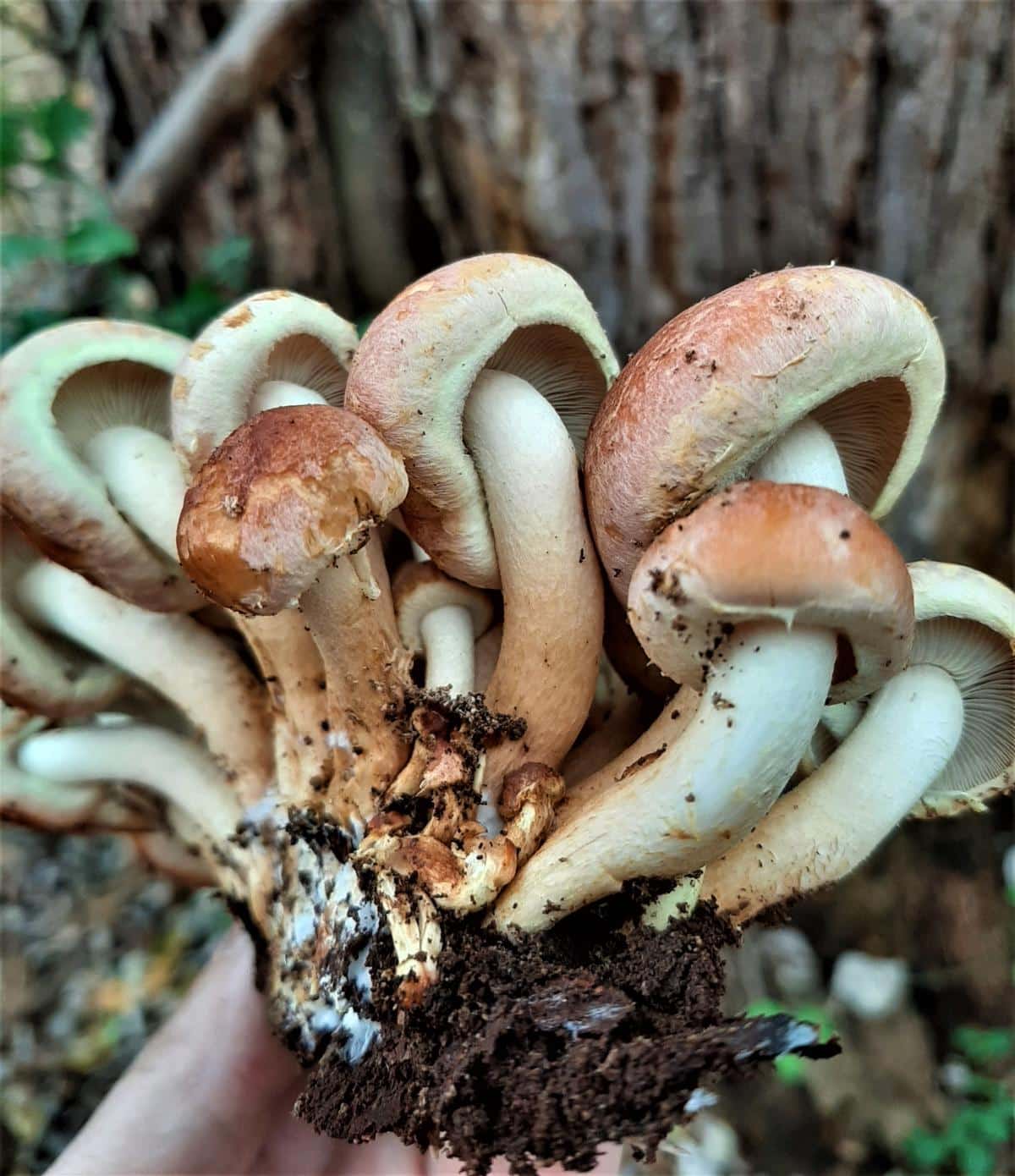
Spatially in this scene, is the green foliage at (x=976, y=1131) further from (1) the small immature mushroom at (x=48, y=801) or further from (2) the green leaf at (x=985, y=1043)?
(1) the small immature mushroom at (x=48, y=801)

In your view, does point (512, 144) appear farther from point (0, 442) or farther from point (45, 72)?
point (45, 72)

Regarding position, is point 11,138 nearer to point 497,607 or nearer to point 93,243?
point 93,243

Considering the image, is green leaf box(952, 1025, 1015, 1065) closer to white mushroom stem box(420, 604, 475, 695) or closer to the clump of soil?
the clump of soil

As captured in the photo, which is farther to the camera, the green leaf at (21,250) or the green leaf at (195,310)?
the green leaf at (195,310)

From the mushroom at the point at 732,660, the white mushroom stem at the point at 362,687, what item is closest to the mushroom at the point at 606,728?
the mushroom at the point at 732,660

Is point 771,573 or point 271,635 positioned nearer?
point 771,573

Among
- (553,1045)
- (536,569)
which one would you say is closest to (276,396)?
(536,569)
